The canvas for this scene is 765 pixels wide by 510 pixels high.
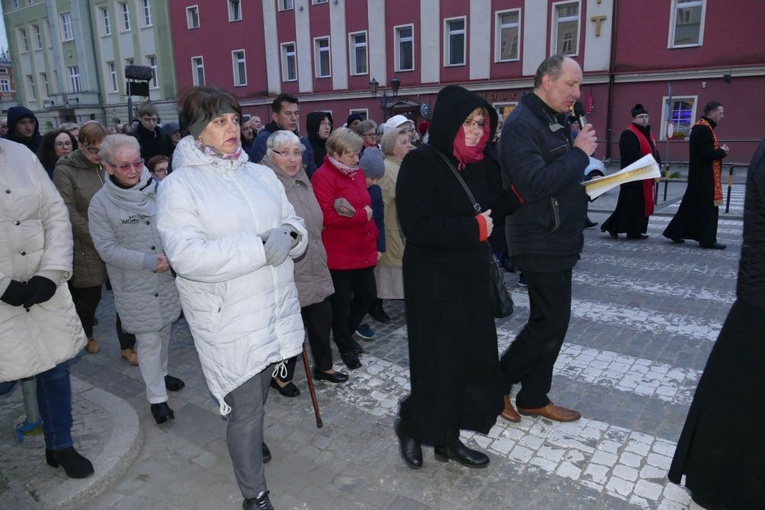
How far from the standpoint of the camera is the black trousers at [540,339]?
3.31 metres

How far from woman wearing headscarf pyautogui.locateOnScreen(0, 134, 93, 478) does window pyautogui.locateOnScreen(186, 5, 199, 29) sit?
118ft

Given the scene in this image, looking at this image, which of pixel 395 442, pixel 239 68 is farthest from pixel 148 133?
pixel 239 68

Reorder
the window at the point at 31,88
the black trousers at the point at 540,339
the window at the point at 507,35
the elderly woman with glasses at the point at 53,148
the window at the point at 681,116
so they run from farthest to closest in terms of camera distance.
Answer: the window at the point at 31,88, the window at the point at 507,35, the window at the point at 681,116, the elderly woman with glasses at the point at 53,148, the black trousers at the point at 540,339

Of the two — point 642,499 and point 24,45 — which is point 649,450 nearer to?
point 642,499

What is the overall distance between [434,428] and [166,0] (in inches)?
1534

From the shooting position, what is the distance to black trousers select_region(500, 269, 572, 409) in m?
3.31

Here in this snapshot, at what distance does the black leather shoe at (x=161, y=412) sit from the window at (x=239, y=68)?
3275 cm

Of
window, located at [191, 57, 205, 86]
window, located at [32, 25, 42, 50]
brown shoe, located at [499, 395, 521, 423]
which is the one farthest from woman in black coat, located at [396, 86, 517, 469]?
window, located at [32, 25, 42, 50]

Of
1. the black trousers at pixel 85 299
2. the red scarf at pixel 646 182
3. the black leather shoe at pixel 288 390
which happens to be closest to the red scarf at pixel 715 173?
the red scarf at pixel 646 182

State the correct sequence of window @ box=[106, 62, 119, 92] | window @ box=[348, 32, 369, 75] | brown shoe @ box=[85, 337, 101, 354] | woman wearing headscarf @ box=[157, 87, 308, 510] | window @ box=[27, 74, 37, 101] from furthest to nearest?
1. window @ box=[27, 74, 37, 101]
2. window @ box=[106, 62, 119, 92]
3. window @ box=[348, 32, 369, 75]
4. brown shoe @ box=[85, 337, 101, 354]
5. woman wearing headscarf @ box=[157, 87, 308, 510]

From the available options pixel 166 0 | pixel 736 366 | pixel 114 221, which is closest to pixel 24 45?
pixel 166 0

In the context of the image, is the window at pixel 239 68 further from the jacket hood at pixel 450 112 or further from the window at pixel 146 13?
the jacket hood at pixel 450 112

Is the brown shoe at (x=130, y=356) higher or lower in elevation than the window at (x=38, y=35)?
lower

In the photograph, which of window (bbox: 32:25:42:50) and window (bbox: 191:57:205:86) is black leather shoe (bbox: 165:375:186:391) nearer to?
window (bbox: 191:57:205:86)
